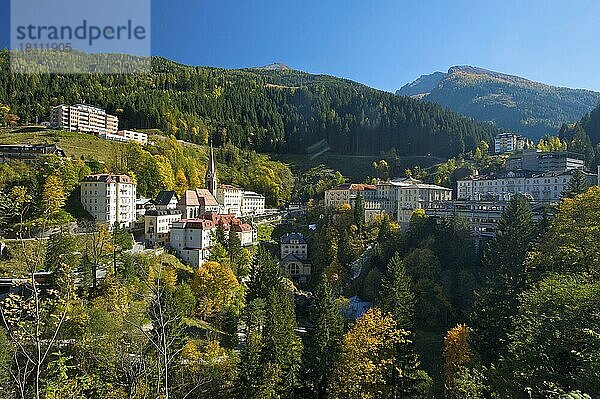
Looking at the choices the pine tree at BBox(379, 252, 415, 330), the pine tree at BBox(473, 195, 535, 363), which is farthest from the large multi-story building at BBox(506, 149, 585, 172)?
the pine tree at BBox(379, 252, 415, 330)

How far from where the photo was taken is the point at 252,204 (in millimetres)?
61781

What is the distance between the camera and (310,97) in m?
112

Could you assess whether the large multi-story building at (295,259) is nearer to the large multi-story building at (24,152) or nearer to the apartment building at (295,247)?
the apartment building at (295,247)

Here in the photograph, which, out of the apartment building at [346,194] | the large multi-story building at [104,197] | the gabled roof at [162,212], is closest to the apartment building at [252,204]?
the apartment building at [346,194]

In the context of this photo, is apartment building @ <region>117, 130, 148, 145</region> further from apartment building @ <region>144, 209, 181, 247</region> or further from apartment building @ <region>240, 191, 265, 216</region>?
apartment building @ <region>144, 209, 181, 247</region>

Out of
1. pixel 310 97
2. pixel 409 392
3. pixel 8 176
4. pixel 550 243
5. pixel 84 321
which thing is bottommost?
pixel 409 392

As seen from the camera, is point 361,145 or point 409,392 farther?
point 361,145

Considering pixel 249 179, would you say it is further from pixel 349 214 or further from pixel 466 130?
pixel 466 130

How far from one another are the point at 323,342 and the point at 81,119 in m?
55.8

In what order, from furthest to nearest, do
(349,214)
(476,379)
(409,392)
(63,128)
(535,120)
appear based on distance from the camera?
(535,120), (63,128), (349,214), (409,392), (476,379)

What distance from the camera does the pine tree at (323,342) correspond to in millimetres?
20422

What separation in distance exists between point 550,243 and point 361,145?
239ft

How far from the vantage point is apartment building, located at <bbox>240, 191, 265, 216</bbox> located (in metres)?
60.5

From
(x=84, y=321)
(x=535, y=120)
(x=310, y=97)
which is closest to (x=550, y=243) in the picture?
(x=84, y=321)
